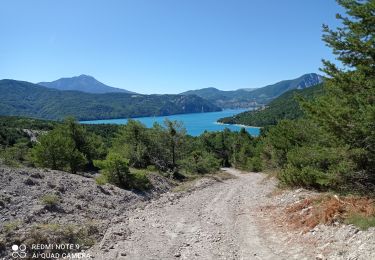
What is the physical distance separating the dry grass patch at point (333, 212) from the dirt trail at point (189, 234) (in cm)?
175

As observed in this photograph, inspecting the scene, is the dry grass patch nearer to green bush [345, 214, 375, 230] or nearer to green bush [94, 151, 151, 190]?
green bush [345, 214, 375, 230]

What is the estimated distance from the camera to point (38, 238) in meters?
10.9

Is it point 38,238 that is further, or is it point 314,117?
point 314,117

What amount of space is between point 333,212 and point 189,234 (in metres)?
5.53

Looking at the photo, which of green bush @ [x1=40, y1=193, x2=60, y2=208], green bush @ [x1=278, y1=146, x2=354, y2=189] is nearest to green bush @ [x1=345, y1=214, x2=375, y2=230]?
green bush @ [x1=278, y1=146, x2=354, y2=189]

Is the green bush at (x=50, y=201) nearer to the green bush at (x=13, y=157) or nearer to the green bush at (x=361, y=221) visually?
the green bush at (x=13, y=157)

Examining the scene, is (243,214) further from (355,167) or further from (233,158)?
(233,158)

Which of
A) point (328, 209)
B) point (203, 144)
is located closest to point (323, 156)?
point (328, 209)

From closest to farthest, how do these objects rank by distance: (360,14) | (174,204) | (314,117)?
(360,14) < (314,117) < (174,204)

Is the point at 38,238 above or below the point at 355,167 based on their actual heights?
below

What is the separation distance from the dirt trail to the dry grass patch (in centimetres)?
175

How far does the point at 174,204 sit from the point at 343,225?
11861 millimetres

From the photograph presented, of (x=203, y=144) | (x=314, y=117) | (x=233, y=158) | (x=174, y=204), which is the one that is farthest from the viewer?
(x=203, y=144)

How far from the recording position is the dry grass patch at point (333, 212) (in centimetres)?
1116
